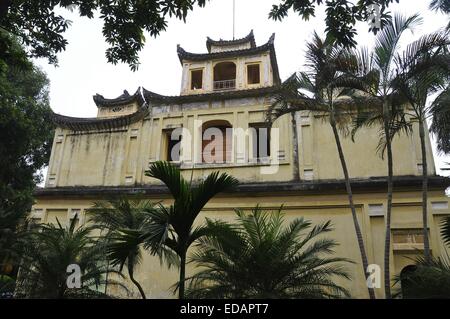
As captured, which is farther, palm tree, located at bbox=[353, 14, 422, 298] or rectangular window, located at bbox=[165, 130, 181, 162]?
rectangular window, located at bbox=[165, 130, 181, 162]

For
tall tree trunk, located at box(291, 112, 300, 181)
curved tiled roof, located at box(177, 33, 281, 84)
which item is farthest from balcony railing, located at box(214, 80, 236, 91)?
tall tree trunk, located at box(291, 112, 300, 181)

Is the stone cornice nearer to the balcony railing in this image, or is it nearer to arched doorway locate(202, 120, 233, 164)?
arched doorway locate(202, 120, 233, 164)

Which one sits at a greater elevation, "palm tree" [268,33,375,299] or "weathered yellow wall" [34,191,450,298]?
"palm tree" [268,33,375,299]

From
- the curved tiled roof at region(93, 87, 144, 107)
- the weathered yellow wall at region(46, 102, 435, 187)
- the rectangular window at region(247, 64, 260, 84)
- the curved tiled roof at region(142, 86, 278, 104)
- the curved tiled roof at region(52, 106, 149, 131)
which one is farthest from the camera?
the curved tiled roof at region(93, 87, 144, 107)

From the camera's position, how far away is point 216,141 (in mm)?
14500

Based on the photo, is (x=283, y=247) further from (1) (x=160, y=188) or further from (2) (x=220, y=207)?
(1) (x=160, y=188)

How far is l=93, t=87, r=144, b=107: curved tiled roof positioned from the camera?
58.3ft

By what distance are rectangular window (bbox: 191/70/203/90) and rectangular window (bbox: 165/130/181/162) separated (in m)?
3.83

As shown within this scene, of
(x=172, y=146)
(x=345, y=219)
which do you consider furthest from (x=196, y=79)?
(x=345, y=219)

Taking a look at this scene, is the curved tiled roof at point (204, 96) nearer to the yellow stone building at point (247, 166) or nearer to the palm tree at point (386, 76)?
the yellow stone building at point (247, 166)

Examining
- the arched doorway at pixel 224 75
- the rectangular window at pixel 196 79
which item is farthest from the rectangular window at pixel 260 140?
the rectangular window at pixel 196 79

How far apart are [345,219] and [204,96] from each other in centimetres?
638

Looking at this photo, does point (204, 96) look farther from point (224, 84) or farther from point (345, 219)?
point (345, 219)

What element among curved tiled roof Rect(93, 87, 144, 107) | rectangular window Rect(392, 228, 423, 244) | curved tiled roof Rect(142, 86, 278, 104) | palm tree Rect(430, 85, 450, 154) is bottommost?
rectangular window Rect(392, 228, 423, 244)
